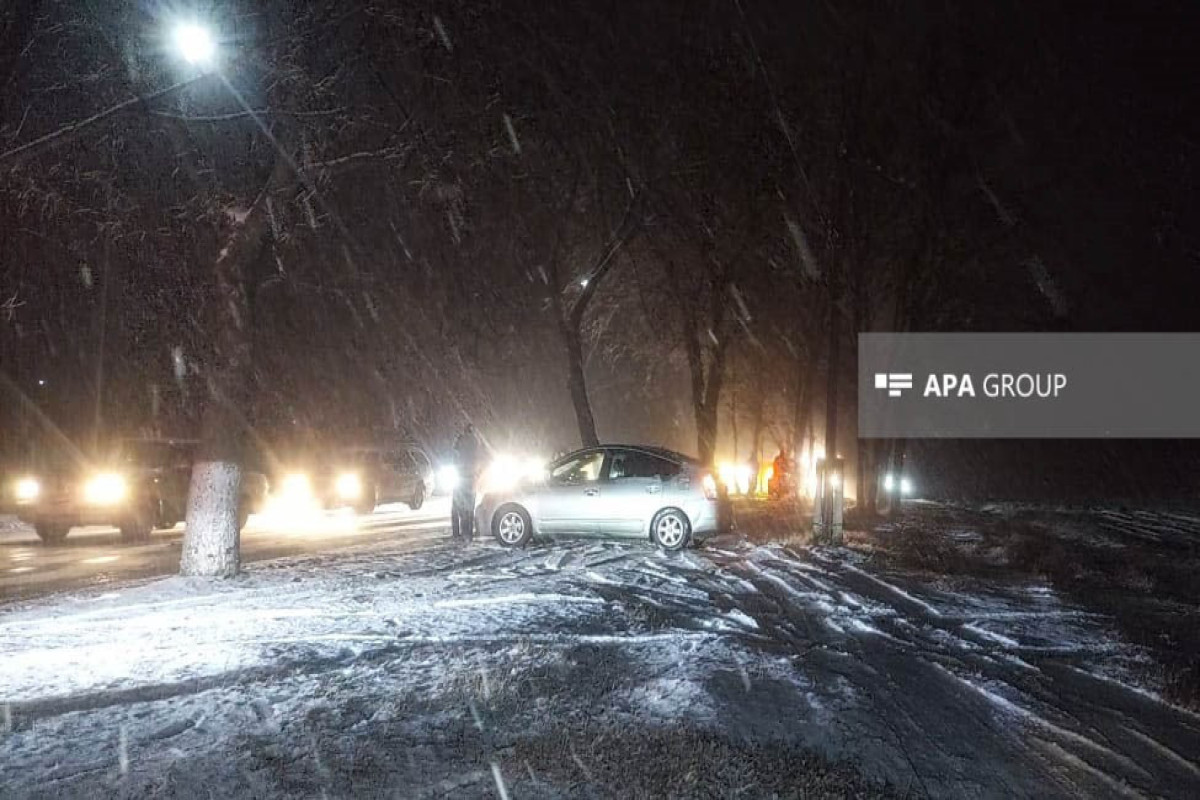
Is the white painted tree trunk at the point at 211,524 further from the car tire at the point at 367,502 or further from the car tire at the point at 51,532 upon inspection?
the car tire at the point at 367,502

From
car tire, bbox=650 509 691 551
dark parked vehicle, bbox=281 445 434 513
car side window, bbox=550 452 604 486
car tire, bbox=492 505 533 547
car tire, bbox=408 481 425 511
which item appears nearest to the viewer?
car tire, bbox=650 509 691 551

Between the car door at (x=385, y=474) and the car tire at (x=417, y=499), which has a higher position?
the car door at (x=385, y=474)

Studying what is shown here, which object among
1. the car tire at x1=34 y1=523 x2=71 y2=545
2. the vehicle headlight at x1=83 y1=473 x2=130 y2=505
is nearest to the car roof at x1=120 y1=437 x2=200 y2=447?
the vehicle headlight at x1=83 y1=473 x2=130 y2=505

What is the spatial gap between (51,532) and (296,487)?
754cm

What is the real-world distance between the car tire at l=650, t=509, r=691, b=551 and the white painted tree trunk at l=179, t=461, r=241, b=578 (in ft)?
21.6

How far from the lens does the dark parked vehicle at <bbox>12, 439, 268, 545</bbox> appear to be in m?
16.7

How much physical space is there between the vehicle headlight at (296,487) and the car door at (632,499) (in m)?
11.2

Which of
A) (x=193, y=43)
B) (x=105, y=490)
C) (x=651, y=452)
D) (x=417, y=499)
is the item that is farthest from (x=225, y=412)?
(x=417, y=499)

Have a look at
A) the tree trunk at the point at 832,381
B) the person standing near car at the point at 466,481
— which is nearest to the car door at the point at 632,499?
the person standing near car at the point at 466,481

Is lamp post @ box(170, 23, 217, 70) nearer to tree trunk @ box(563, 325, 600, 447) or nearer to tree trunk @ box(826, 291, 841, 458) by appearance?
tree trunk @ box(826, 291, 841, 458)

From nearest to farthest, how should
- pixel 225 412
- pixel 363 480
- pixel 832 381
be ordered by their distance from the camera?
pixel 225 412 < pixel 832 381 < pixel 363 480

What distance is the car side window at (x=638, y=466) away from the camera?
1571 centimetres

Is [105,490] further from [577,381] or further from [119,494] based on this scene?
[577,381]

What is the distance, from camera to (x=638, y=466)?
15852 mm
